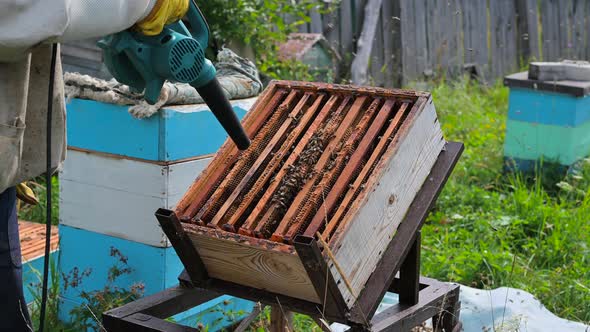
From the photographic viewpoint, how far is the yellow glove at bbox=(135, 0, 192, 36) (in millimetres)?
1723

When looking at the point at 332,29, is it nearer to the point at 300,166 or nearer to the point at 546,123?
the point at 546,123

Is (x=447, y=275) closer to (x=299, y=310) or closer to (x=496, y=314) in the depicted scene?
(x=496, y=314)

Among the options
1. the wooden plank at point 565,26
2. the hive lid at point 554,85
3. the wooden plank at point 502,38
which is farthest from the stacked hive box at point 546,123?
the wooden plank at point 565,26

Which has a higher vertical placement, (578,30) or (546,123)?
(546,123)

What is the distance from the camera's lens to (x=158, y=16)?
5.68 feet

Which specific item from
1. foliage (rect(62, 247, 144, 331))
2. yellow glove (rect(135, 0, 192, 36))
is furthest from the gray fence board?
yellow glove (rect(135, 0, 192, 36))

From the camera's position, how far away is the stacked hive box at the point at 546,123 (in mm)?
4832

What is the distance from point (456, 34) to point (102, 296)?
6.54 meters

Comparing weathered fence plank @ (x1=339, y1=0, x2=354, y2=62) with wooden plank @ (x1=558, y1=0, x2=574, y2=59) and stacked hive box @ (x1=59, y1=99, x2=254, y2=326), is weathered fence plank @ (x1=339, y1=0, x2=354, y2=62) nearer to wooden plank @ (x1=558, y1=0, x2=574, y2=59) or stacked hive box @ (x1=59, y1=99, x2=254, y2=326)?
wooden plank @ (x1=558, y1=0, x2=574, y2=59)

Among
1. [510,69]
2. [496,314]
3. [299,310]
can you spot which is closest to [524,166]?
[496,314]

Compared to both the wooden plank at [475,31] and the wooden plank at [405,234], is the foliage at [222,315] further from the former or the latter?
the wooden plank at [475,31]

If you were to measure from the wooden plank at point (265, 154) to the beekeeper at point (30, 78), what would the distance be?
519mm

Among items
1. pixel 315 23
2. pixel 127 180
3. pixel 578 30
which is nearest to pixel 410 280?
pixel 127 180

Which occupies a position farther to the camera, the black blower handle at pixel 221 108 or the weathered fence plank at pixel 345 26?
the weathered fence plank at pixel 345 26
